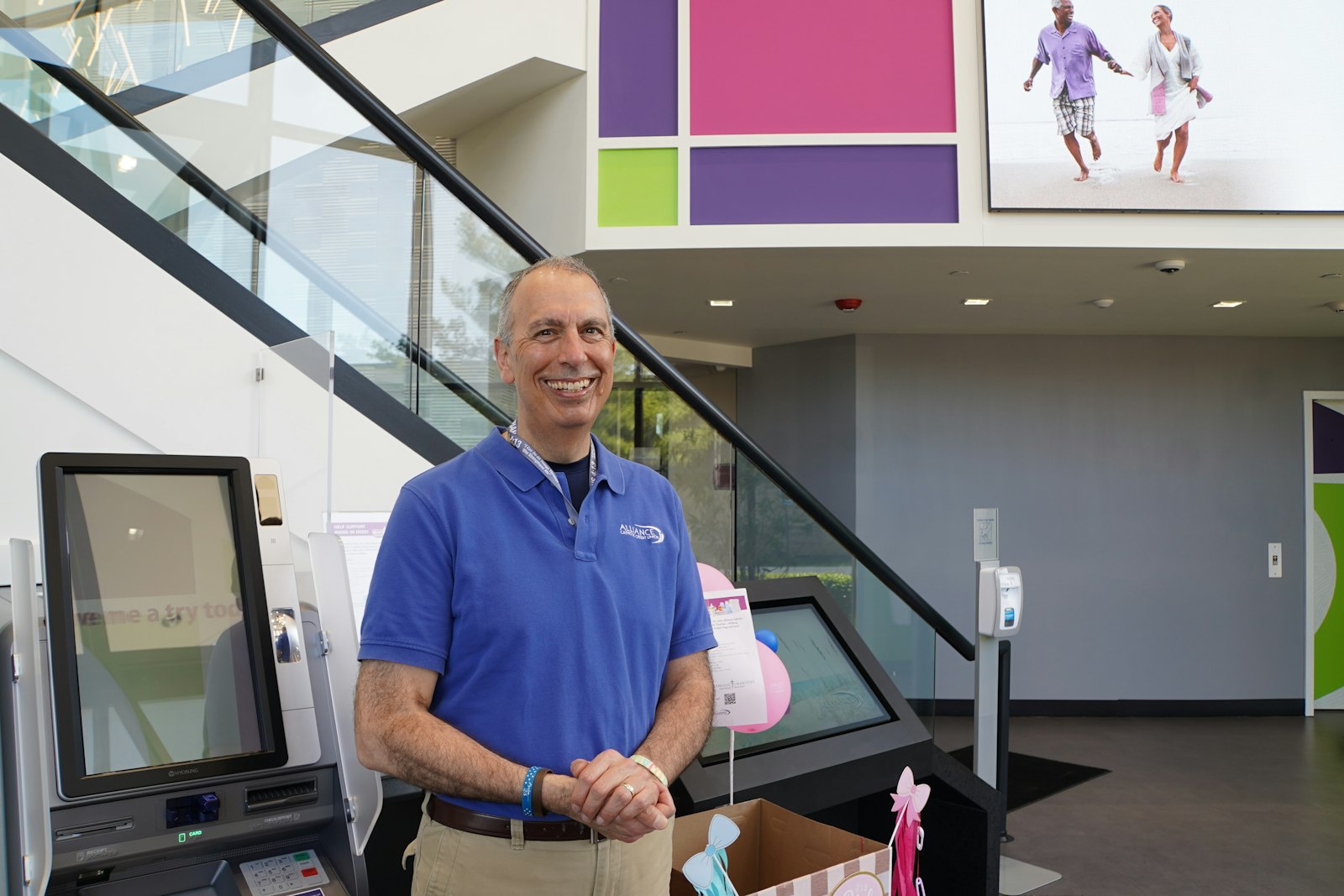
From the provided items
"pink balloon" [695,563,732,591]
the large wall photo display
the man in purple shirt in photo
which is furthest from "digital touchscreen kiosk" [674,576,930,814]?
the man in purple shirt in photo

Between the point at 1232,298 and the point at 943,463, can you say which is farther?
the point at 943,463

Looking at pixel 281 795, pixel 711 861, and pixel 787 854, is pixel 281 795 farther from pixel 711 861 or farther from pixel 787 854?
pixel 787 854

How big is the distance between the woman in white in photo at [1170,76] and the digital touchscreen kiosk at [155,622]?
5.32m

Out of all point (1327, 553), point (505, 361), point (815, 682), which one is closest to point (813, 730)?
point (815, 682)

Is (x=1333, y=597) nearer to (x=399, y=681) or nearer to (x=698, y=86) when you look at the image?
(x=698, y=86)

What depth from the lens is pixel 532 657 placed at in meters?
1.48

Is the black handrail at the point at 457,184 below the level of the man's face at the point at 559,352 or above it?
above

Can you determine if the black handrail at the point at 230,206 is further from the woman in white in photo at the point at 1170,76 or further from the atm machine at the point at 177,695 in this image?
the woman in white in photo at the point at 1170,76

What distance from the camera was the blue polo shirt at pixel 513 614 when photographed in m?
1.47

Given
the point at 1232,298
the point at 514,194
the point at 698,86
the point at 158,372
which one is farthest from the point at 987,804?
the point at 1232,298

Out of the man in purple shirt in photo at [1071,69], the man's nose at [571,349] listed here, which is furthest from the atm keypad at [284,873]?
the man in purple shirt in photo at [1071,69]

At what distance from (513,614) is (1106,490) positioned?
24.0 ft

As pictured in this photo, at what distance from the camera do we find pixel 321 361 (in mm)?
2467

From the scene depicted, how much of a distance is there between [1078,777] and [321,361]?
17.3 feet
